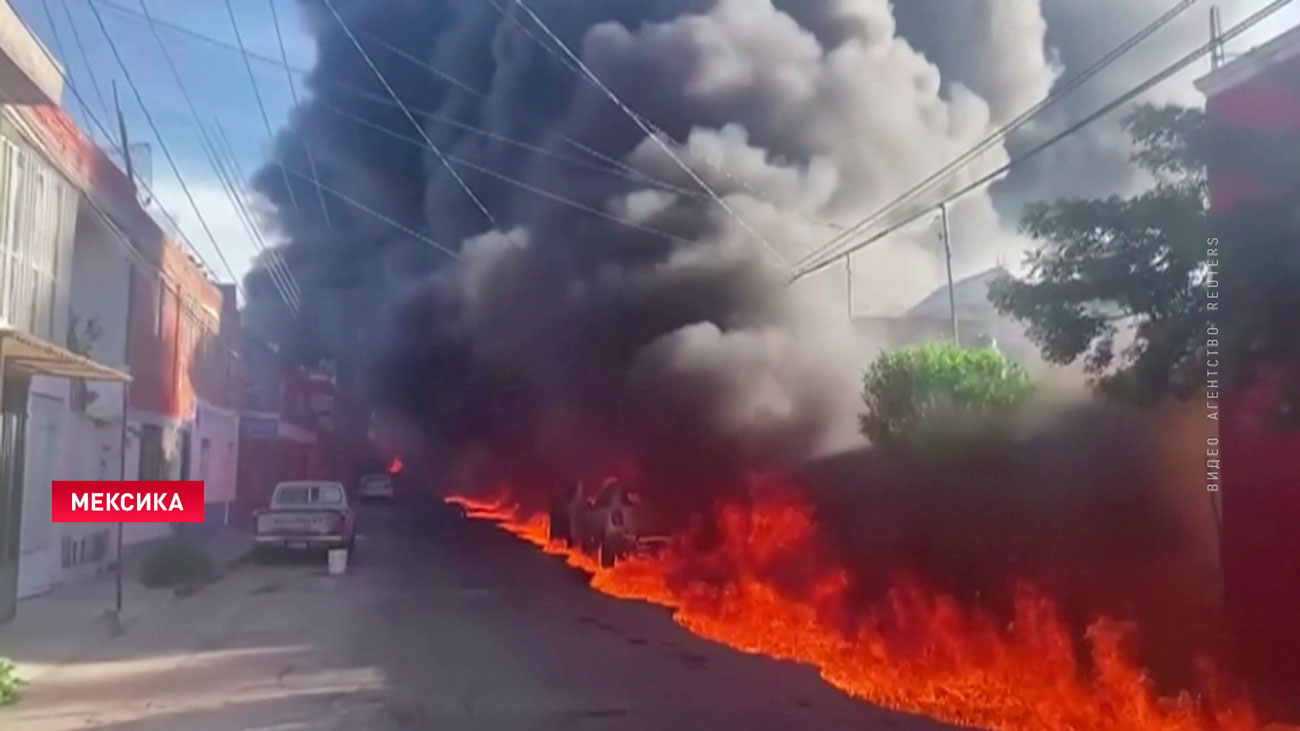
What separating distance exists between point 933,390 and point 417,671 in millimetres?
5866

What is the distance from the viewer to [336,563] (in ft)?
55.8

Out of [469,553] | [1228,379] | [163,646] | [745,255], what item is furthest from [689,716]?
[469,553]

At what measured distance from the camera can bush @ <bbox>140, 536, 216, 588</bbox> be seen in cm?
1259

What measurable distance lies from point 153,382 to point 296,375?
509cm

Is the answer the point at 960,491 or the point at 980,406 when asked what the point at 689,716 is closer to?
the point at 960,491

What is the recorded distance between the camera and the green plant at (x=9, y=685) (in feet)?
28.4

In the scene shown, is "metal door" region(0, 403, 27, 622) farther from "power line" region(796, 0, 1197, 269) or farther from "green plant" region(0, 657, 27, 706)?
"power line" region(796, 0, 1197, 269)

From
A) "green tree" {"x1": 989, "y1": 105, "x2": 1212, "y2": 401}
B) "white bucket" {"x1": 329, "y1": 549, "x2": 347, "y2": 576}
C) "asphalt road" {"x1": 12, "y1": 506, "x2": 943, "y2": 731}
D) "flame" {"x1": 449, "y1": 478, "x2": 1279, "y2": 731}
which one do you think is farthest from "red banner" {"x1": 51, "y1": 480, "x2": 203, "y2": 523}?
"green tree" {"x1": 989, "y1": 105, "x2": 1212, "y2": 401}

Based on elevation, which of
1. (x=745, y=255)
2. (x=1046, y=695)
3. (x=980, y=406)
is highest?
(x=745, y=255)

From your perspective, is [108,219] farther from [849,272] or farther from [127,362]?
[849,272]

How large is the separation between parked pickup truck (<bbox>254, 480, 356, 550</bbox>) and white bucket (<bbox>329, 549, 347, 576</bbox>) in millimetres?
126

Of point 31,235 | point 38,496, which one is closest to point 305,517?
point 38,496

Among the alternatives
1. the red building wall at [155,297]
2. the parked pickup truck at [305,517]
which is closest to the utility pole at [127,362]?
the red building wall at [155,297]

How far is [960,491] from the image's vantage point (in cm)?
1205
